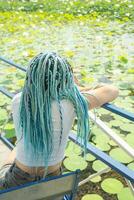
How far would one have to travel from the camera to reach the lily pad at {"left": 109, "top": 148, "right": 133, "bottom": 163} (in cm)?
290

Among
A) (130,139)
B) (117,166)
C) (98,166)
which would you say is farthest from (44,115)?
(130,139)

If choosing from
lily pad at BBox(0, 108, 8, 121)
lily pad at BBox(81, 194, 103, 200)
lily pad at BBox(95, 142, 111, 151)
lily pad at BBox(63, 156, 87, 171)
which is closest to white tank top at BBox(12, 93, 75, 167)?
lily pad at BBox(81, 194, 103, 200)

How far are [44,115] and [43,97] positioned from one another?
77 millimetres

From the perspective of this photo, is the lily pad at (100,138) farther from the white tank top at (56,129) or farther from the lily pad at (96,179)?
the white tank top at (56,129)

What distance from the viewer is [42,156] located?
1.76 m

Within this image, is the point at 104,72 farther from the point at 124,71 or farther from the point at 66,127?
the point at 66,127

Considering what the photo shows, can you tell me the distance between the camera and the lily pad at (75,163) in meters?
2.86

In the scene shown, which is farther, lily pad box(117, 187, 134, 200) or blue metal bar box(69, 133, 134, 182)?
lily pad box(117, 187, 134, 200)

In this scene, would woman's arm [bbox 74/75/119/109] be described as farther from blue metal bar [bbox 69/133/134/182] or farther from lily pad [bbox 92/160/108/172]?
lily pad [bbox 92/160/108/172]

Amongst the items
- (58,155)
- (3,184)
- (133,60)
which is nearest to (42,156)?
(58,155)

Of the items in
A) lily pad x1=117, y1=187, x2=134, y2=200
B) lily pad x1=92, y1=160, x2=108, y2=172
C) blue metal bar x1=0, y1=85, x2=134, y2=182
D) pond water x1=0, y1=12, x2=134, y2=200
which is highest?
blue metal bar x1=0, y1=85, x2=134, y2=182

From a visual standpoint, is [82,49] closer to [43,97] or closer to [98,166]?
[98,166]

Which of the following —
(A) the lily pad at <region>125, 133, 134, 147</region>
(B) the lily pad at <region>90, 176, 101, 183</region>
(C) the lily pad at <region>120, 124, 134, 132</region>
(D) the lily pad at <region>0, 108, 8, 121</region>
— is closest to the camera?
(B) the lily pad at <region>90, 176, 101, 183</region>

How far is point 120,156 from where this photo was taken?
2.95 m
